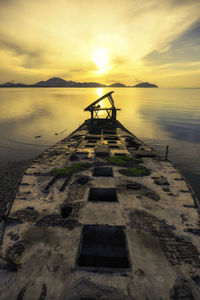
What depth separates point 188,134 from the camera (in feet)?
130

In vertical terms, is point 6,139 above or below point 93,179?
below

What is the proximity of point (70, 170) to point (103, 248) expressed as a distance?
6182mm

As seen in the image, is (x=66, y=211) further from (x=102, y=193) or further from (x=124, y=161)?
(x=124, y=161)

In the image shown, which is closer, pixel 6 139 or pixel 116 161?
pixel 116 161

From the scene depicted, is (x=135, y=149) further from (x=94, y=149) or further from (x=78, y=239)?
(x=78, y=239)

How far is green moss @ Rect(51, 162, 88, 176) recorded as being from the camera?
1215cm

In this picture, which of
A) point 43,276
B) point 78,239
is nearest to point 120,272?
point 78,239

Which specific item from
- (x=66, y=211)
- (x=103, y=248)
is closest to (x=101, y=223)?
(x=103, y=248)

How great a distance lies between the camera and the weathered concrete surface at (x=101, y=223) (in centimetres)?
488

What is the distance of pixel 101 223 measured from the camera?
24.2 feet

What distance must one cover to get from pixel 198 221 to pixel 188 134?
3697cm

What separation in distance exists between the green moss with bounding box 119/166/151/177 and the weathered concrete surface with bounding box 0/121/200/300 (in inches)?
21.8

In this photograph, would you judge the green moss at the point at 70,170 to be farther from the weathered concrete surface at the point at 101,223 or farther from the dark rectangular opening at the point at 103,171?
the dark rectangular opening at the point at 103,171

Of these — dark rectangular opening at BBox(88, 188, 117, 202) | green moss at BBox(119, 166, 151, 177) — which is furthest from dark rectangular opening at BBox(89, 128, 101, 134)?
dark rectangular opening at BBox(88, 188, 117, 202)
